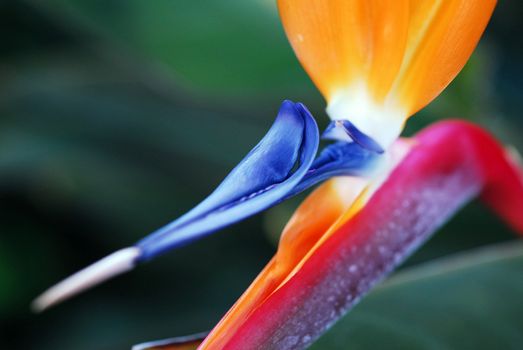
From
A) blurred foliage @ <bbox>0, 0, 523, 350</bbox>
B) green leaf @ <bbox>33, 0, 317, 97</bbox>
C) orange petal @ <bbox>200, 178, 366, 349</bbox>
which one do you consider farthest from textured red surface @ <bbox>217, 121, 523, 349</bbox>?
blurred foliage @ <bbox>0, 0, 523, 350</bbox>

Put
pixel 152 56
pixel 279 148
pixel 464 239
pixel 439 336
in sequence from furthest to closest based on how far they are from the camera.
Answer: pixel 464 239, pixel 152 56, pixel 439 336, pixel 279 148

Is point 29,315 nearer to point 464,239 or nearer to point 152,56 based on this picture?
point 152,56

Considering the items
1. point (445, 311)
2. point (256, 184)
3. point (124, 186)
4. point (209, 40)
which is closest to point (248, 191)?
point (256, 184)

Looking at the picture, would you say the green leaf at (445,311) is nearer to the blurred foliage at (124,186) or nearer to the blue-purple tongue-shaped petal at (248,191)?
the blue-purple tongue-shaped petal at (248,191)

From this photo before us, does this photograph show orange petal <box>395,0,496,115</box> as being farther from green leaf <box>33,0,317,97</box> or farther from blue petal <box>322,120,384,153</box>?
green leaf <box>33,0,317,97</box>

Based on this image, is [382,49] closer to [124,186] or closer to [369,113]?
[369,113]

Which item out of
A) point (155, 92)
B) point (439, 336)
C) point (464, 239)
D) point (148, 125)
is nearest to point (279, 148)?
point (439, 336)

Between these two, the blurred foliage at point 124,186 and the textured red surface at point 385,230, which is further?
the blurred foliage at point 124,186

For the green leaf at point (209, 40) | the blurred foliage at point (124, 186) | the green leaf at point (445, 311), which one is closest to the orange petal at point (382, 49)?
the green leaf at point (445, 311)
